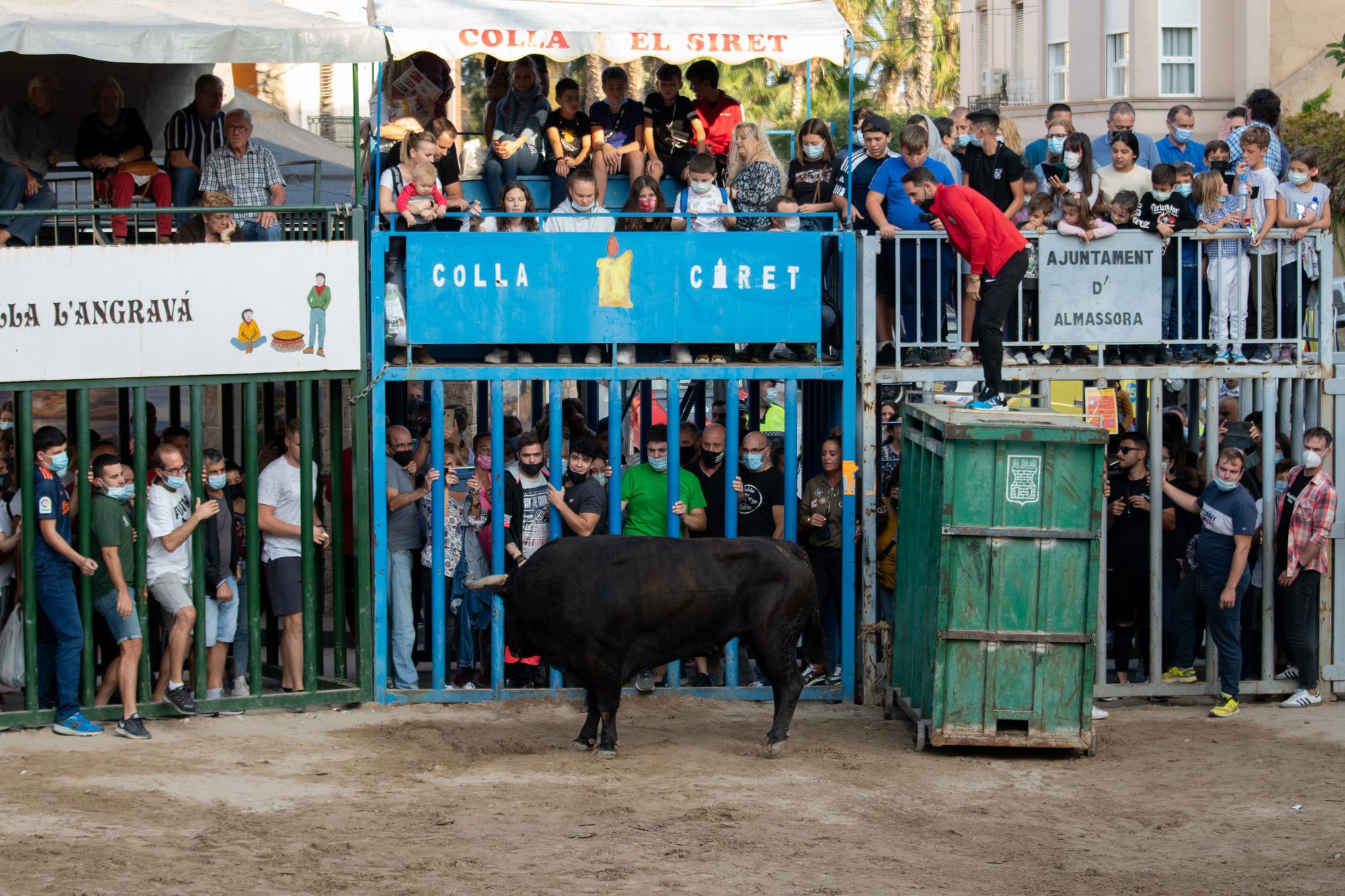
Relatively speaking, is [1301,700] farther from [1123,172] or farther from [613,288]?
[613,288]

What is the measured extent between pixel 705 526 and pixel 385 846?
171 inches

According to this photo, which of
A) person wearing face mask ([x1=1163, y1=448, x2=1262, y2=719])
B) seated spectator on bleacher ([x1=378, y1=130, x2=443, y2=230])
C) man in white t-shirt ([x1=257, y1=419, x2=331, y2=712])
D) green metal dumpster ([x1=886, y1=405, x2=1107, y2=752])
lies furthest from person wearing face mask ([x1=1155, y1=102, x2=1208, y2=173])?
man in white t-shirt ([x1=257, y1=419, x2=331, y2=712])

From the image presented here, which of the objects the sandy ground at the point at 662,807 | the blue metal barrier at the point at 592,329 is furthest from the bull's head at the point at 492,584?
Answer: the blue metal barrier at the point at 592,329

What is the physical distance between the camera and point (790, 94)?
4053 centimetres

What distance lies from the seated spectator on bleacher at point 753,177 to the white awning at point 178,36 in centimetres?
288

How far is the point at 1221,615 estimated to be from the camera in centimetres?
1229

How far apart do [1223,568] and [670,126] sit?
18.0ft

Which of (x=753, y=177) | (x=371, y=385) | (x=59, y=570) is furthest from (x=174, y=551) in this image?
(x=753, y=177)

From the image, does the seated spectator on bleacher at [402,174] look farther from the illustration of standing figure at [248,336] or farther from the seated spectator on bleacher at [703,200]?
the seated spectator on bleacher at [703,200]

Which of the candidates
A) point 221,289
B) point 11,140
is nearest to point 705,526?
point 221,289

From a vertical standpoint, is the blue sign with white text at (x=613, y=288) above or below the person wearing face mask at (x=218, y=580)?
above

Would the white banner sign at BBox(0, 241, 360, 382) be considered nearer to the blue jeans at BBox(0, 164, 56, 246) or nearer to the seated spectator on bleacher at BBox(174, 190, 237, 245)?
the seated spectator on bleacher at BBox(174, 190, 237, 245)

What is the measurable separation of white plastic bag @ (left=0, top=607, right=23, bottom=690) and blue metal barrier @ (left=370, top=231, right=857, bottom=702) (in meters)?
2.42

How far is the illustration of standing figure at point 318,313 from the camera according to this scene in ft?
39.2
